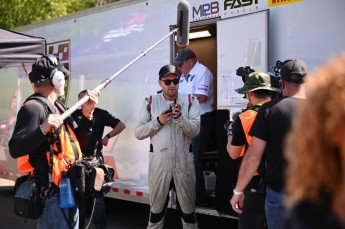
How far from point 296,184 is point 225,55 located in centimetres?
375

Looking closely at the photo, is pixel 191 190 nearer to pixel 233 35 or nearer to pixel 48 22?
pixel 233 35

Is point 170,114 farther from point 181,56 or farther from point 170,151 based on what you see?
point 181,56

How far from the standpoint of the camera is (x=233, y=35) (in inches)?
190

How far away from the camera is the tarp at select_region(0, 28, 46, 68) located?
579cm

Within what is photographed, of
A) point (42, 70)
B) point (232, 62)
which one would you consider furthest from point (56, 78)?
point (232, 62)

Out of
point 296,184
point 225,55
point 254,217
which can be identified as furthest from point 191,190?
point 296,184

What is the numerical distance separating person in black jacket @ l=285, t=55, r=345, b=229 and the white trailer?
10.4 ft

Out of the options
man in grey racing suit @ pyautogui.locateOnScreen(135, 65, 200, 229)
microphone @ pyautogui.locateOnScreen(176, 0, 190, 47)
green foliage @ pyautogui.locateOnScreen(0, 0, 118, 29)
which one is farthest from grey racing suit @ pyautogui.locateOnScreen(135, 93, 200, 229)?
green foliage @ pyautogui.locateOnScreen(0, 0, 118, 29)

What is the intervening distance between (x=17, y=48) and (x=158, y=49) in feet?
6.20

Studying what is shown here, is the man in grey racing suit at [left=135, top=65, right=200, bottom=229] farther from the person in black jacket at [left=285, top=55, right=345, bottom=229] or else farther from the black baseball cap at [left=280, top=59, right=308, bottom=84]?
the person in black jacket at [left=285, top=55, right=345, bottom=229]

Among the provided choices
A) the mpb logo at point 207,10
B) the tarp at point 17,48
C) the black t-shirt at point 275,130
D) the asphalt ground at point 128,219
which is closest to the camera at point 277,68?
the mpb logo at point 207,10

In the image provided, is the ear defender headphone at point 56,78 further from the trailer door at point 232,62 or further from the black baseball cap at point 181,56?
the black baseball cap at point 181,56

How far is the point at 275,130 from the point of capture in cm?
298

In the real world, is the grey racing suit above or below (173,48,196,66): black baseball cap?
below
